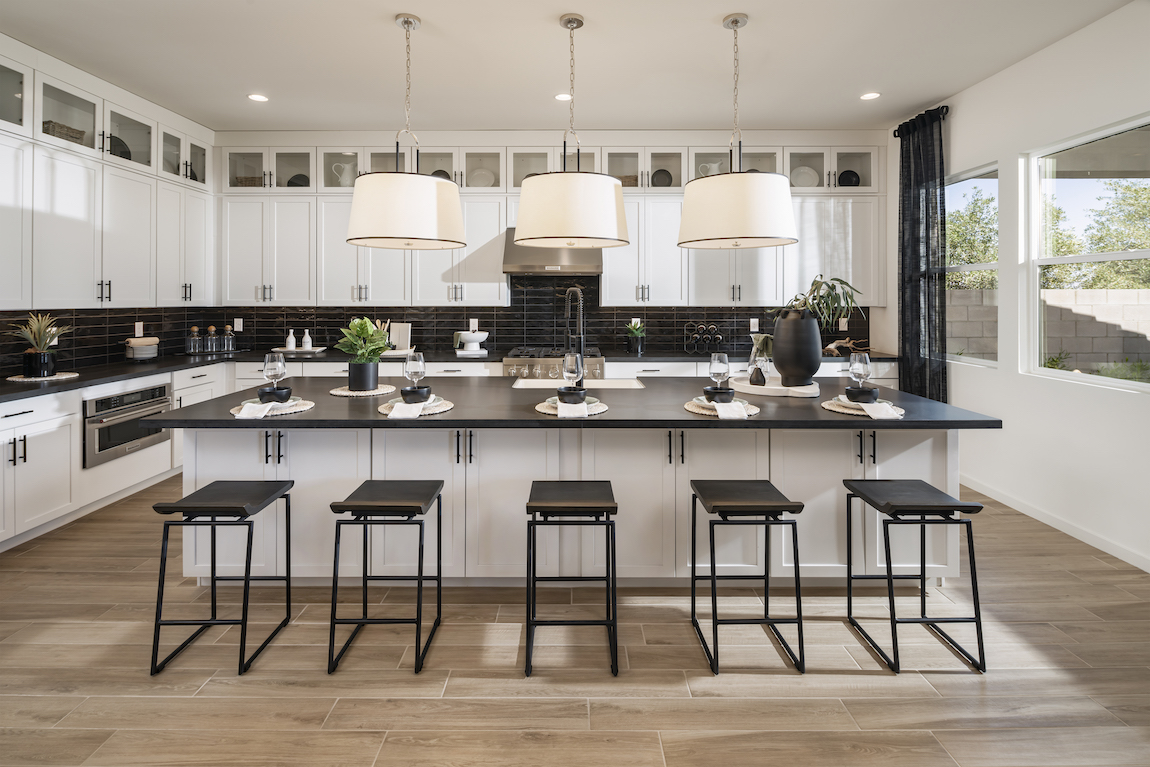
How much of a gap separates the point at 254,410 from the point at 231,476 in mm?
476

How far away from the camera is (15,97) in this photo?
12.2 feet

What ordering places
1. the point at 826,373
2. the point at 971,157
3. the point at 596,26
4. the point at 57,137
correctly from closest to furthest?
1. the point at 596,26
2. the point at 57,137
3. the point at 971,157
4. the point at 826,373

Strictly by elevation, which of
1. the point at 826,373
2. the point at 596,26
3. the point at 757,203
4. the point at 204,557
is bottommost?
the point at 204,557

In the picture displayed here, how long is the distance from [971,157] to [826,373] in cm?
183

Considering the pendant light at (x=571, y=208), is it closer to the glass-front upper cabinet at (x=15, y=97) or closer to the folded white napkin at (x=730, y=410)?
the folded white napkin at (x=730, y=410)

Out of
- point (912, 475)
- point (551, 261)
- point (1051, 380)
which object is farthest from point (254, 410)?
point (1051, 380)

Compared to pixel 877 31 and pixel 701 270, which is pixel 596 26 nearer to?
pixel 877 31

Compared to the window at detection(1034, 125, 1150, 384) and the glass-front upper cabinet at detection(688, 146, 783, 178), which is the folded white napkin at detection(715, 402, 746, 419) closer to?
the window at detection(1034, 125, 1150, 384)

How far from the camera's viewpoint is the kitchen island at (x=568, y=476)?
288cm

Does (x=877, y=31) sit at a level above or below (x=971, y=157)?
above

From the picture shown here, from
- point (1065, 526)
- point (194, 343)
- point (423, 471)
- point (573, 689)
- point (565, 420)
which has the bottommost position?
point (573, 689)

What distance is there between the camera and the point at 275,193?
562cm

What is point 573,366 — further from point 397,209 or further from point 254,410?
point 254,410

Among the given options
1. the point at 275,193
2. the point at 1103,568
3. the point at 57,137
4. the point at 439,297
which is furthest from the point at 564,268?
the point at 1103,568
